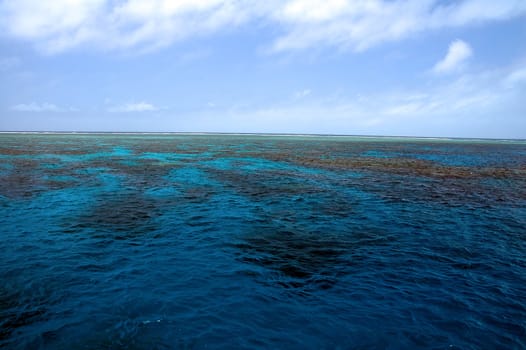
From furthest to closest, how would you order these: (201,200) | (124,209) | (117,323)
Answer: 1. (201,200)
2. (124,209)
3. (117,323)

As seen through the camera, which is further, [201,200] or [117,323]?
[201,200]

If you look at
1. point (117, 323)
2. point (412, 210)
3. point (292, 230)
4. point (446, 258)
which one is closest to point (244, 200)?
point (292, 230)

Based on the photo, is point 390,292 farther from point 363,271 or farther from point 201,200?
point 201,200

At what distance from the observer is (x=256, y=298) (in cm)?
970

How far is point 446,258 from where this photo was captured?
510 inches

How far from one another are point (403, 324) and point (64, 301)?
9441mm

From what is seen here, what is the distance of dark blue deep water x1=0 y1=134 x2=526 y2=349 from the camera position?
318 inches

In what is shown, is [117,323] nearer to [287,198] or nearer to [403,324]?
[403,324]

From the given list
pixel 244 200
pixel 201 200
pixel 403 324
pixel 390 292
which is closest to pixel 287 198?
pixel 244 200

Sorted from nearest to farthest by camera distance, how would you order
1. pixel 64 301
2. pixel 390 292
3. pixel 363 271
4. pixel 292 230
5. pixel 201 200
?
pixel 64 301 < pixel 390 292 < pixel 363 271 < pixel 292 230 < pixel 201 200

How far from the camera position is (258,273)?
11.3 m

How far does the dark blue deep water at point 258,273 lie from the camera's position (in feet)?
26.5

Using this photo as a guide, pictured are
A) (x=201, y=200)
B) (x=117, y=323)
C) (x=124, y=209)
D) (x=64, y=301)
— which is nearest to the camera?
(x=117, y=323)

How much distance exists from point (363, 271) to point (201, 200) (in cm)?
1358
